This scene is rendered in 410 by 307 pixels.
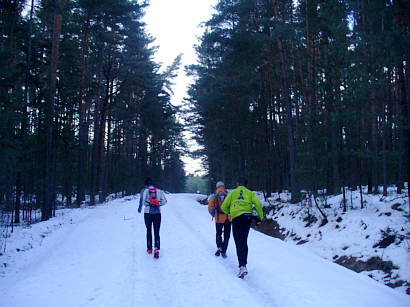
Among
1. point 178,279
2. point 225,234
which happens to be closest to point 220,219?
point 225,234

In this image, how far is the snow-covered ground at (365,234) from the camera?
740 centimetres

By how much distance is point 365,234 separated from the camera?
9219mm

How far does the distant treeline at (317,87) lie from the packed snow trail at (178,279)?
4.17 m

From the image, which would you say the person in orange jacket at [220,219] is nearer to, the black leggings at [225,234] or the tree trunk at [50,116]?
the black leggings at [225,234]

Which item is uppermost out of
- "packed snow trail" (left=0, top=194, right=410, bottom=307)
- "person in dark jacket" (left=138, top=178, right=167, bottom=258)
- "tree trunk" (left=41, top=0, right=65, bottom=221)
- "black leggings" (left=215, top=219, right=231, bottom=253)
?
"tree trunk" (left=41, top=0, right=65, bottom=221)

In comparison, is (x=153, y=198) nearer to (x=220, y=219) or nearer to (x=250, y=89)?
(x=220, y=219)

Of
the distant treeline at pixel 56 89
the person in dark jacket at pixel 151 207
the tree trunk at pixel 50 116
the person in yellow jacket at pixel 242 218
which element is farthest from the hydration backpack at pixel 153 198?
the tree trunk at pixel 50 116

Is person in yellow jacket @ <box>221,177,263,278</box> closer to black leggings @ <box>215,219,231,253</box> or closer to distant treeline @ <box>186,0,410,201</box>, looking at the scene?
black leggings @ <box>215,219,231,253</box>

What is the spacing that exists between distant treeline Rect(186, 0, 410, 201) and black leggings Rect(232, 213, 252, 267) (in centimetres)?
502

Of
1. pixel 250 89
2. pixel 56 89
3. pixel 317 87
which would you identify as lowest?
pixel 317 87

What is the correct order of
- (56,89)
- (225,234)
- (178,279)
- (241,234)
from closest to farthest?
(178,279), (241,234), (225,234), (56,89)

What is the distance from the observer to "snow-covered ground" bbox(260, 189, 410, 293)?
291 inches

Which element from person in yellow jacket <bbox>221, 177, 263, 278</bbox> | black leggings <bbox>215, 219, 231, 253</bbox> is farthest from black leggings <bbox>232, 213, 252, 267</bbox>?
black leggings <bbox>215, 219, 231, 253</bbox>

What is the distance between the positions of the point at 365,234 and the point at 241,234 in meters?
5.10
